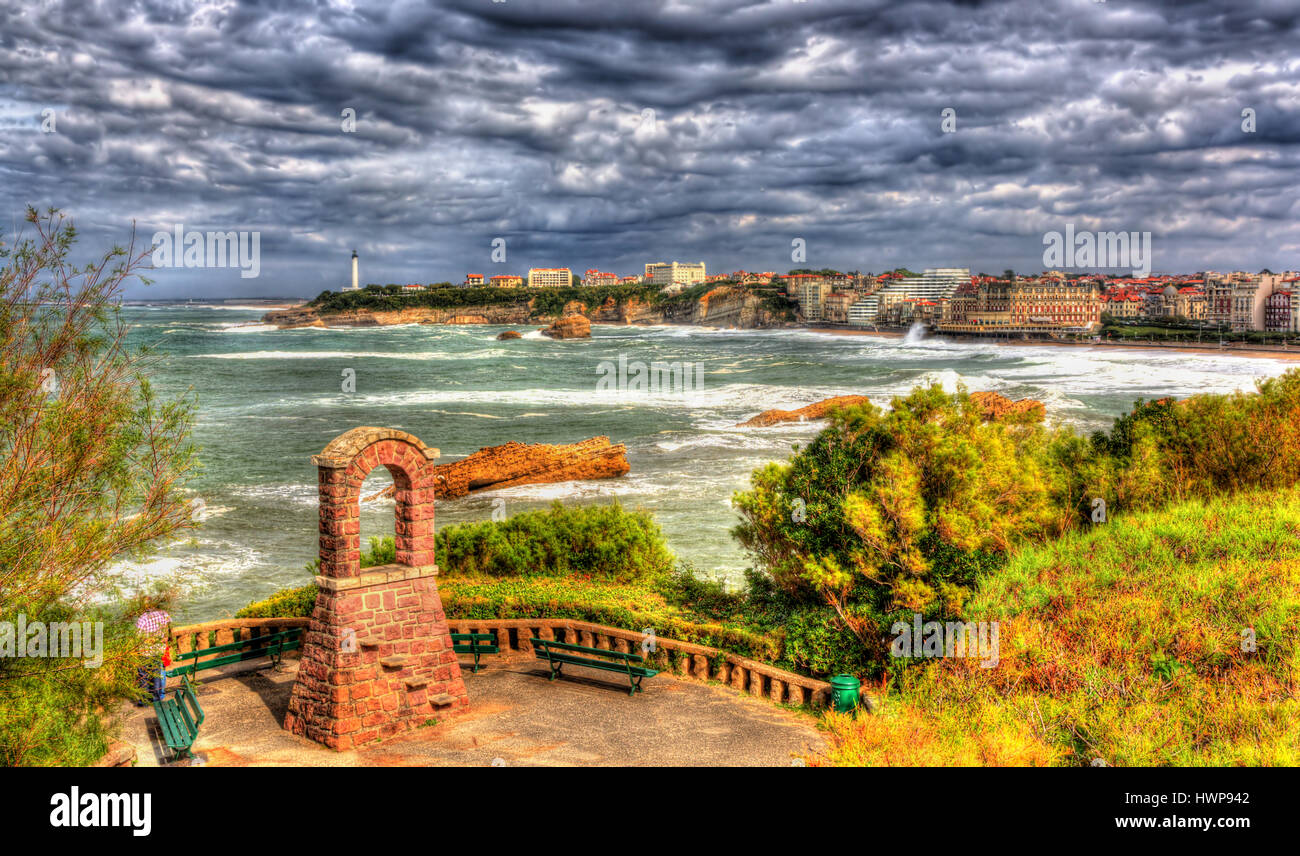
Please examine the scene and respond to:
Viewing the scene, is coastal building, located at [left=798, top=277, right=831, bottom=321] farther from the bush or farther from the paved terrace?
the paved terrace

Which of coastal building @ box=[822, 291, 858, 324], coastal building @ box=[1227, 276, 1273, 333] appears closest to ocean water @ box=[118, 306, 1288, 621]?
coastal building @ box=[1227, 276, 1273, 333]

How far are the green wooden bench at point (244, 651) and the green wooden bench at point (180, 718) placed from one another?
29.2 inches

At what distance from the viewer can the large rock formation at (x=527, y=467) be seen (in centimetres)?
3588

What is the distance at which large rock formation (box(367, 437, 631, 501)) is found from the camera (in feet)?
118

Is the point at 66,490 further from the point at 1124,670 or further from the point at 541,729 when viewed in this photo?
the point at 1124,670

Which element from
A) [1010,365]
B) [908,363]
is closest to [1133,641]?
[1010,365]

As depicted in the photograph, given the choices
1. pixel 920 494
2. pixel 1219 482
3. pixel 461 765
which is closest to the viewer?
pixel 461 765

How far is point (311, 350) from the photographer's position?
421 feet

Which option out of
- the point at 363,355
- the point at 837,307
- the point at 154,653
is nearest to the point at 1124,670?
the point at 154,653

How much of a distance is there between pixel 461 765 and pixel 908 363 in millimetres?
97274

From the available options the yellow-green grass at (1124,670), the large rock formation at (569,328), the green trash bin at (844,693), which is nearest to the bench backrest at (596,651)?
the green trash bin at (844,693)

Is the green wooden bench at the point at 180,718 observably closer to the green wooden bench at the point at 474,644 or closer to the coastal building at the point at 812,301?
the green wooden bench at the point at 474,644

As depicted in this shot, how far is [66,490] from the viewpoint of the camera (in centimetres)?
1143
